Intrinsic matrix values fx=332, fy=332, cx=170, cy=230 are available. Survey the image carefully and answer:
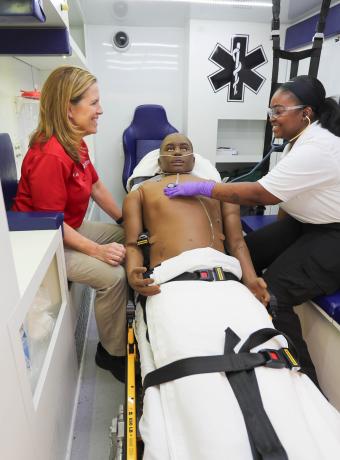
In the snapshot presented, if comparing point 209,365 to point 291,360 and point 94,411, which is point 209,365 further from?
point 94,411

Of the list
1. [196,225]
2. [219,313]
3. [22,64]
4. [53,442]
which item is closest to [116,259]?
[196,225]

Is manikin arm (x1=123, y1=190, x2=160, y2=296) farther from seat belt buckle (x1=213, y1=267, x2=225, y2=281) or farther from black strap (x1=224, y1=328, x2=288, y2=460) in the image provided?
black strap (x1=224, y1=328, x2=288, y2=460)

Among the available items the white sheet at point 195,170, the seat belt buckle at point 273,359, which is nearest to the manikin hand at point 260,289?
the seat belt buckle at point 273,359

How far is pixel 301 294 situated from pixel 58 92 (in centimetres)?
142

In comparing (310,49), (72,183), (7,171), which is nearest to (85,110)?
(72,183)

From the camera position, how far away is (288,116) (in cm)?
162

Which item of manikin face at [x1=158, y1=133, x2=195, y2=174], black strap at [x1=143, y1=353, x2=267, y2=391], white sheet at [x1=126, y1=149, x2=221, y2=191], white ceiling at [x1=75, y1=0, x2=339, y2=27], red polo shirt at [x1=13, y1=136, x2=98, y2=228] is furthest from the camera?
white ceiling at [x1=75, y1=0, x2=339, y2=27]

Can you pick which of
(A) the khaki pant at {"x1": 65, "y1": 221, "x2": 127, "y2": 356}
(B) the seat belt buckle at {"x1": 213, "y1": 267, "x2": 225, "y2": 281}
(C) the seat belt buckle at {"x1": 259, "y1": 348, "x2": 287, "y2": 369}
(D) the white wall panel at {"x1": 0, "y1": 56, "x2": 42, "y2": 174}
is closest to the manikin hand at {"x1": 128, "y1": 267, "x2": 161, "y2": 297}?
(A) the khaki pant at {"x1": 65, "y1": 221, "x2": 127, "y2": 356}

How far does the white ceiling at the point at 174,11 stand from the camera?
3023 millimetres

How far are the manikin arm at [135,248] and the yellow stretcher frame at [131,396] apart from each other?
0.38 feet

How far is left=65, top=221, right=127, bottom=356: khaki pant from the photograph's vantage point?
57.2 inches

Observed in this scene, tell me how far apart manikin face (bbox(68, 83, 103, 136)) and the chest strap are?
1144 mm

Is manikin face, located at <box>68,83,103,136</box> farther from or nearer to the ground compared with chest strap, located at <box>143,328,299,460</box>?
farther from the ground

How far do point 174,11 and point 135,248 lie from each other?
8.95 ft
